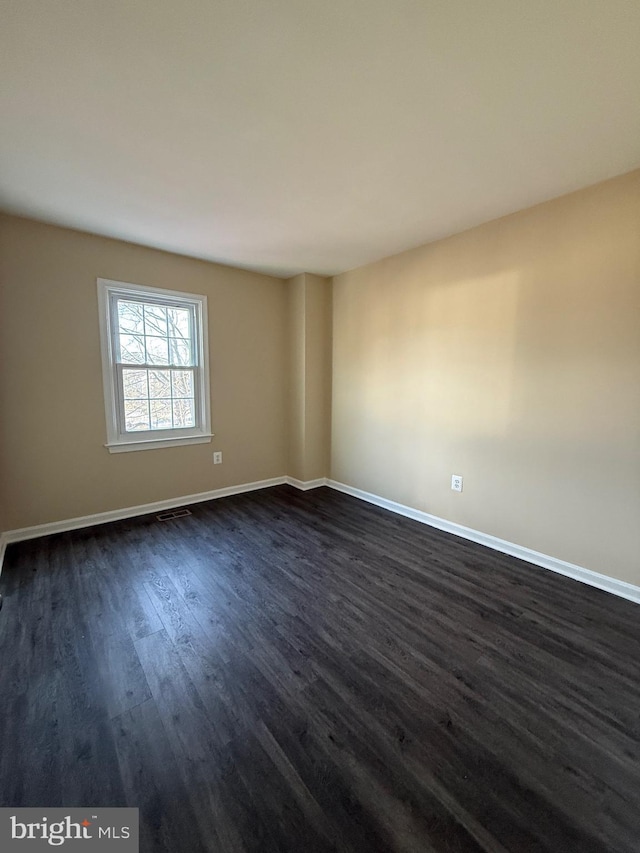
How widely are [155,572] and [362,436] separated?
7.69 ft

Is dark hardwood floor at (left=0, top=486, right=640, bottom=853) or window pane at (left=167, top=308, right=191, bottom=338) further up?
window pane at (left=167, top=308, right=191, bottom=338)

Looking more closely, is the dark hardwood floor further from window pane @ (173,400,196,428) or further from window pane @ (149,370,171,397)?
window pane @ (149,370,171,397)

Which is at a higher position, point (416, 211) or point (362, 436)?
point (416, 211)

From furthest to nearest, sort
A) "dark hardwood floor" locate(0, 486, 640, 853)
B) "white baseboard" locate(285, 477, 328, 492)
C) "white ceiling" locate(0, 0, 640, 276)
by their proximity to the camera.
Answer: "white baseboard" locate(285, 477, 328, 492) → "white ceiling" locate(0, 0, 640, 276) → "dark hardwood floor" locate(0, 486, 640, 853)

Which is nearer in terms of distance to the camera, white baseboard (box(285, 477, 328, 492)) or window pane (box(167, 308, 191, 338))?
window pane (box(167, 308, 191, 338))

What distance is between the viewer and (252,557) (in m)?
2.62

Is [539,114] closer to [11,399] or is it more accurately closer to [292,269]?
[292,269]

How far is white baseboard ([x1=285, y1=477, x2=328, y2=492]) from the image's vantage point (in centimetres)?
424

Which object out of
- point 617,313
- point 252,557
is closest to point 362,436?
point 252,557

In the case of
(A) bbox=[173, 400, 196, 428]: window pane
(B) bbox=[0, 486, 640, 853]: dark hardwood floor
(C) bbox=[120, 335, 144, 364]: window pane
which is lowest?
(B) bbox=[0, 486, 640, 853]: dark hardwood floor

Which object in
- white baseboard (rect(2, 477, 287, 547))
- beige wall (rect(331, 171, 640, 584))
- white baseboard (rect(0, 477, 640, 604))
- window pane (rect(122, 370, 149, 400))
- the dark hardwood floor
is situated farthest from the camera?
window pane (rect(122, 370, 149, 400))

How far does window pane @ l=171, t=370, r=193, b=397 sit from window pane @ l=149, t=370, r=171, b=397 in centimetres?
6

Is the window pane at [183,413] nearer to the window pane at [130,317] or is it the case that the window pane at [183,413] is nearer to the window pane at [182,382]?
the window pane at [182,382]

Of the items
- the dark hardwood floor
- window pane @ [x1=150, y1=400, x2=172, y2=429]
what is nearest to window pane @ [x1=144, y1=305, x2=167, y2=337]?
window pane @ [x1=150, y1=400, x2=172, y2=429]
